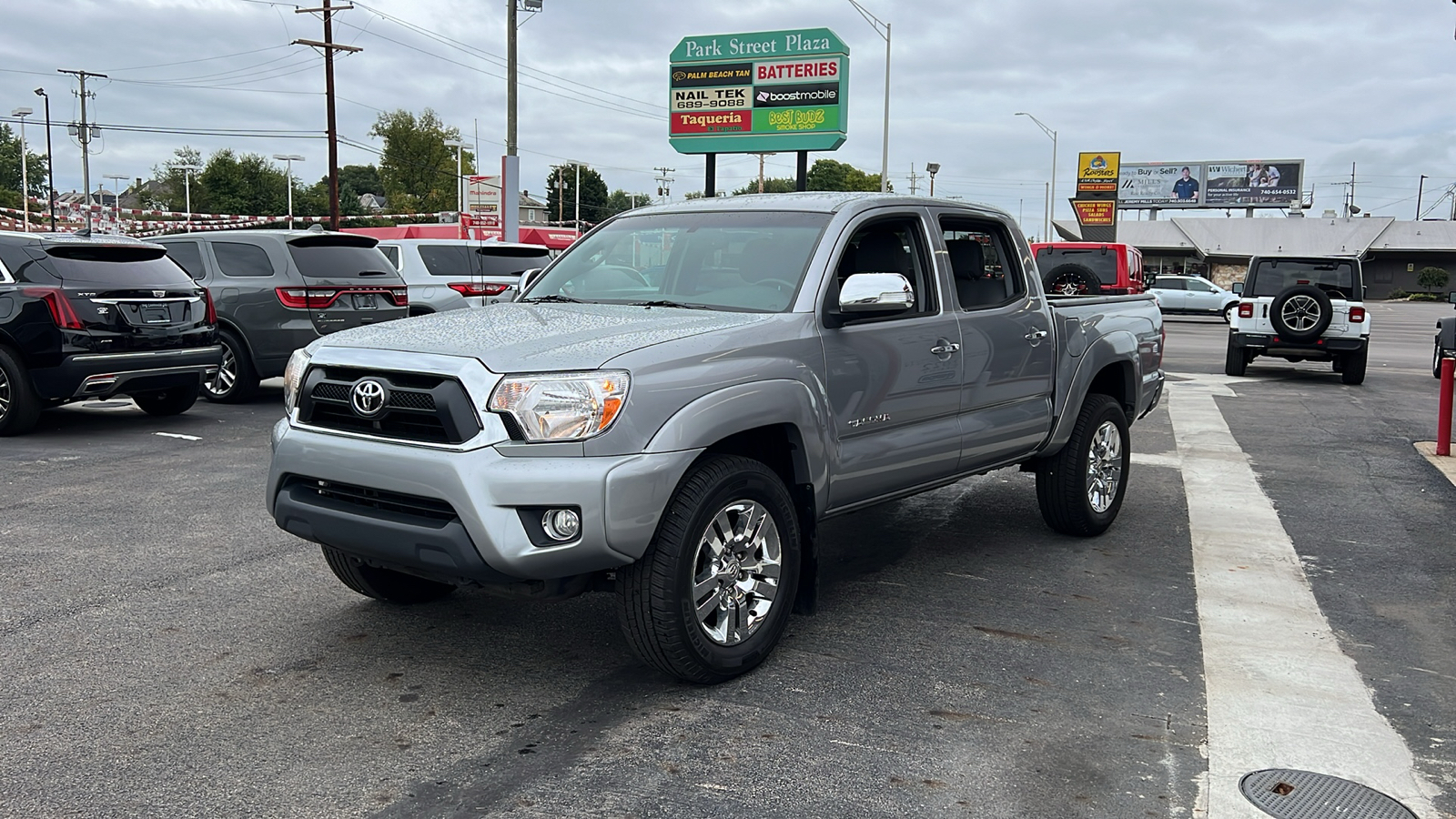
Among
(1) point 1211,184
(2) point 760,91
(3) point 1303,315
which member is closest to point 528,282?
(3) point 1303,315

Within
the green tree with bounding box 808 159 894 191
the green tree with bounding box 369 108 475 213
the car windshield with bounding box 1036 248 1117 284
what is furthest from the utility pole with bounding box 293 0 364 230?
the green tree with bounding box 808 159 894 191

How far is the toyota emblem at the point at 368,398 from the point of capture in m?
4.12

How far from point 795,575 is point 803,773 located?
3.62 feet

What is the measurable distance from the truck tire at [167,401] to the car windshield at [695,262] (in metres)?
6.84

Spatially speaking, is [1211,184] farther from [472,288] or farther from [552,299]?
[552,299]

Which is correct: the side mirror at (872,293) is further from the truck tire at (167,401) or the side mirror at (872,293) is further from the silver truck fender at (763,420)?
the truck tire at (167,401)

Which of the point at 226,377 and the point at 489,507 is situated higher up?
the point at 489,507

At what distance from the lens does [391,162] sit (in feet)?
312

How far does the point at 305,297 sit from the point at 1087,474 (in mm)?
8358

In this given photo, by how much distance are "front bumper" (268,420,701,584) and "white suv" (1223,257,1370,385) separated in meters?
15.2

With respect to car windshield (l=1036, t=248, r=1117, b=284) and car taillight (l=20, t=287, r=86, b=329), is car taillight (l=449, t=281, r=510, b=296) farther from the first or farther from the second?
car windshield (l=1036, t=248, r=1117, b=284)

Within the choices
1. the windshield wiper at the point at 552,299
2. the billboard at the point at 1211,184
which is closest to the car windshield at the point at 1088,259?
the windshield wiper at the point at 552,299

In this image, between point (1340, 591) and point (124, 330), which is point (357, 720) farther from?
point (124, 330)

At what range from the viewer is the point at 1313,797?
11.6 ft
